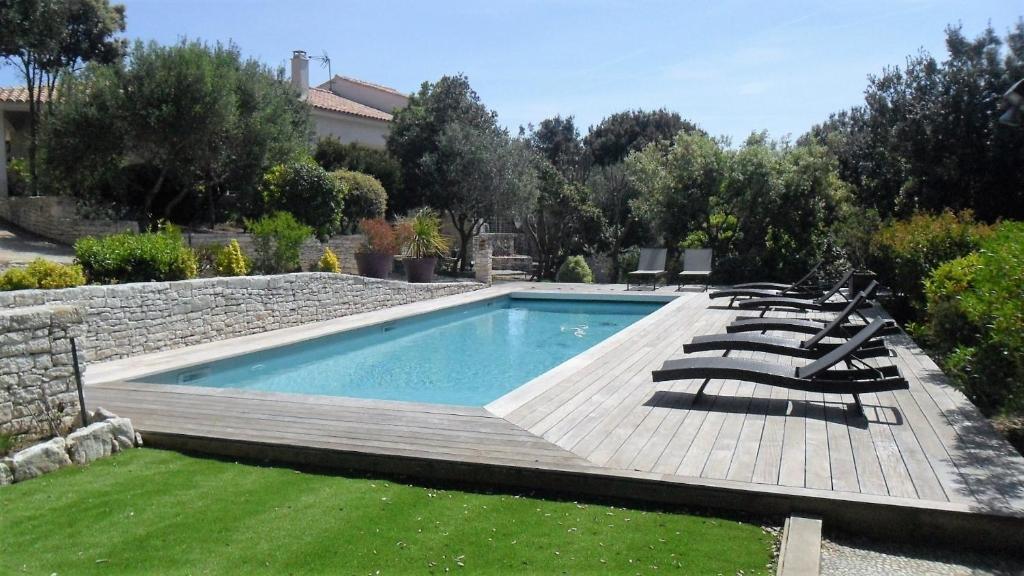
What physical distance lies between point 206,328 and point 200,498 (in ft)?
21.2

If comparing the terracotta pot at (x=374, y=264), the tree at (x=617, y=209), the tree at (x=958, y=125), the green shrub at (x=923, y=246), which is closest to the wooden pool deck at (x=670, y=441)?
the green shrub at (x=923, y=246)

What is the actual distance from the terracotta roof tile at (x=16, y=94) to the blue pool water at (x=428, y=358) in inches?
551

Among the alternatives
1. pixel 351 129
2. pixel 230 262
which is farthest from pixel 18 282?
pixel 351 129

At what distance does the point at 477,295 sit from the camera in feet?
55.8

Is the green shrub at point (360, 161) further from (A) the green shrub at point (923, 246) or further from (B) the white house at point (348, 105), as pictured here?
(A) the green shrub at point (923, 246)

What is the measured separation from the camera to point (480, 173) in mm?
20875

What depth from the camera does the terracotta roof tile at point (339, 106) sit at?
26188 millimetres

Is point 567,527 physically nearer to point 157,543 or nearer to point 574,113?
point 157,543

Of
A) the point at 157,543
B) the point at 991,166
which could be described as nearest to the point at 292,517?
the point at 157,543

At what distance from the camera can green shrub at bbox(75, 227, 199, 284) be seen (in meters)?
9.95

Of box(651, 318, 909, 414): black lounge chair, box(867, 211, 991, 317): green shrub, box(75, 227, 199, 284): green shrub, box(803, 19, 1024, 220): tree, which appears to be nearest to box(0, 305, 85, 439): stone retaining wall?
box(75, 227, 199, 284): green shrub

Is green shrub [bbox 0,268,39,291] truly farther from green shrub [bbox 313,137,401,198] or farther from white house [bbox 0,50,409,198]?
green shrub [bbox 313,137,401,198]

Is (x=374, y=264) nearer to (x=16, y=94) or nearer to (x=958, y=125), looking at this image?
(x=958, y=125)

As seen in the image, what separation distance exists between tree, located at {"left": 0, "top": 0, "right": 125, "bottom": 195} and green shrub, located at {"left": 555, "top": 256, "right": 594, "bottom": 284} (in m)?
12.8
